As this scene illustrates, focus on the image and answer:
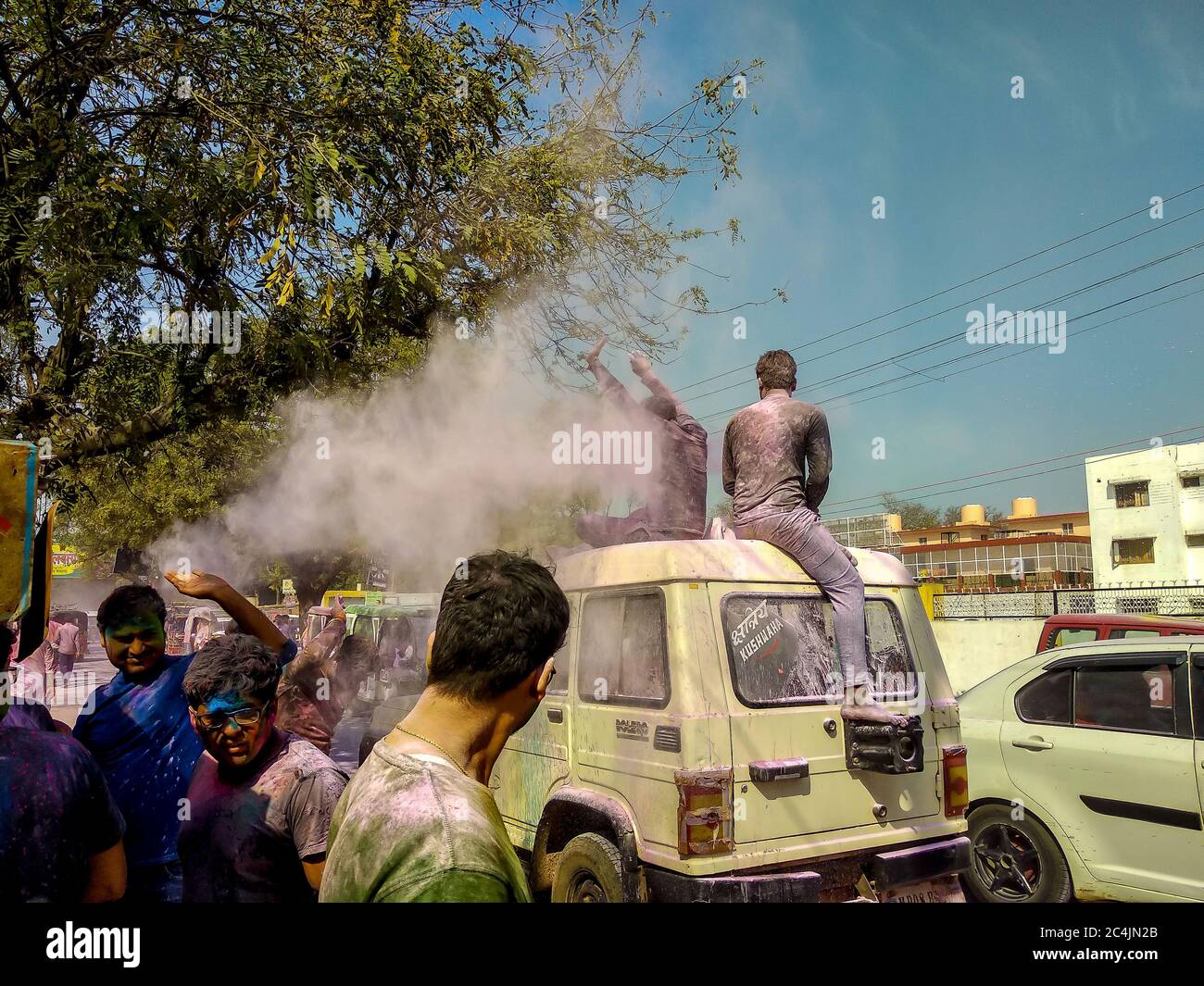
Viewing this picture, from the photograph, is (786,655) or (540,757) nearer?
(786,655)

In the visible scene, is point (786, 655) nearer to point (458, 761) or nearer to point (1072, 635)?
point (458, 761)

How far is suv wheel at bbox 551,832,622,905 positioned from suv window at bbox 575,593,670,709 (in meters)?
0.64

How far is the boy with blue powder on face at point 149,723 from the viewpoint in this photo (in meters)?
3.27

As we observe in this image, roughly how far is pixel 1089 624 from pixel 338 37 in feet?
29.6

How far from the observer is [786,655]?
388 cm

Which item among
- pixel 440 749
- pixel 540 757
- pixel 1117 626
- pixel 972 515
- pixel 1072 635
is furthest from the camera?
pixel 972 515

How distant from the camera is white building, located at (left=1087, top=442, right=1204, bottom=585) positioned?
113 feet

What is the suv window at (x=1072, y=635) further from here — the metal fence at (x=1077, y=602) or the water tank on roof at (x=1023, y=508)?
the water tank on roof at (x=1023, y=508)

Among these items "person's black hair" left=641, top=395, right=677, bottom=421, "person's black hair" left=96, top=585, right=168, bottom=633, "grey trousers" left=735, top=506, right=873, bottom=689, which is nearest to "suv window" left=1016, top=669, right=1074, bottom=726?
"grey trousers" left=735, top=506, right=873, bottom=689

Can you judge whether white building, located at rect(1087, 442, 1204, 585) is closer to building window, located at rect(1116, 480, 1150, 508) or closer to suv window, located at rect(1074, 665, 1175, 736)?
building window, located at rect(1116, 480, 1150, 508)

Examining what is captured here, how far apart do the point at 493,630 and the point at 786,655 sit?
A: 257 cm

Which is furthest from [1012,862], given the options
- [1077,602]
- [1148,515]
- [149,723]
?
[1148,515]

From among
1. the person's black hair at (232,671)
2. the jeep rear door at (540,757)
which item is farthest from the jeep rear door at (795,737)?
the person's black hair at (232,671)
